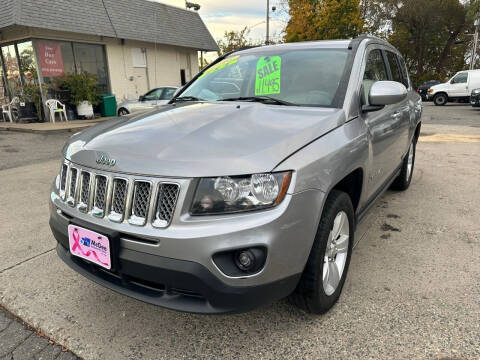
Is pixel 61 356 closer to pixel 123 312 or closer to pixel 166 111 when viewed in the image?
pixel 123 312

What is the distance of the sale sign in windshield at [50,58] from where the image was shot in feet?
42.9

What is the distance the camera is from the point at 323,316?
2.21 meters

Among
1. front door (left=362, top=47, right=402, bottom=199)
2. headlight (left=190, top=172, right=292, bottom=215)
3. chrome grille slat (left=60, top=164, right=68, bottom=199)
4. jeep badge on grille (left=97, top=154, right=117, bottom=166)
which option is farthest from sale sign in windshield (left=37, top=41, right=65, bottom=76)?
headlight (left=190, top=172, right=292, bottom=215)

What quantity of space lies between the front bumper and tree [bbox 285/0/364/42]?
2229cm

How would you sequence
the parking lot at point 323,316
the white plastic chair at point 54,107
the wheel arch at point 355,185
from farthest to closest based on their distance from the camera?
the white plastic chair at point 54,107
the wheel arch at point 355,185
the parking lot at point 323,316

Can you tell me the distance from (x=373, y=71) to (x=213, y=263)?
2.28 meters

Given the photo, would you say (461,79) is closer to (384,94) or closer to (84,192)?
(384,94)

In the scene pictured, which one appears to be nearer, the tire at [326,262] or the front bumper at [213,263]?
the front bumper at [213,263]

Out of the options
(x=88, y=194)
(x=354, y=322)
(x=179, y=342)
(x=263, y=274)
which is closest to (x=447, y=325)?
(x=354, y=322)

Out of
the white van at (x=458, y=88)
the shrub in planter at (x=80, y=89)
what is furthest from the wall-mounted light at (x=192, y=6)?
the white van at (x=458, y=88)

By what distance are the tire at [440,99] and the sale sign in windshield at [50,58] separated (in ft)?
61.0

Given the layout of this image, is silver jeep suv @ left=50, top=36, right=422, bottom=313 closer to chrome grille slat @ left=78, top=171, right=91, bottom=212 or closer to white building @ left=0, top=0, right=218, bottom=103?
chrome grille slat @ left=78, top=171, right=91, bottom=212

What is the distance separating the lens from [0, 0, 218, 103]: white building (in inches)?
500

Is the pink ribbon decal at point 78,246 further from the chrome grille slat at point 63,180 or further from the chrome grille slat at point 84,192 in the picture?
the chrome grille slat at point 63,180
